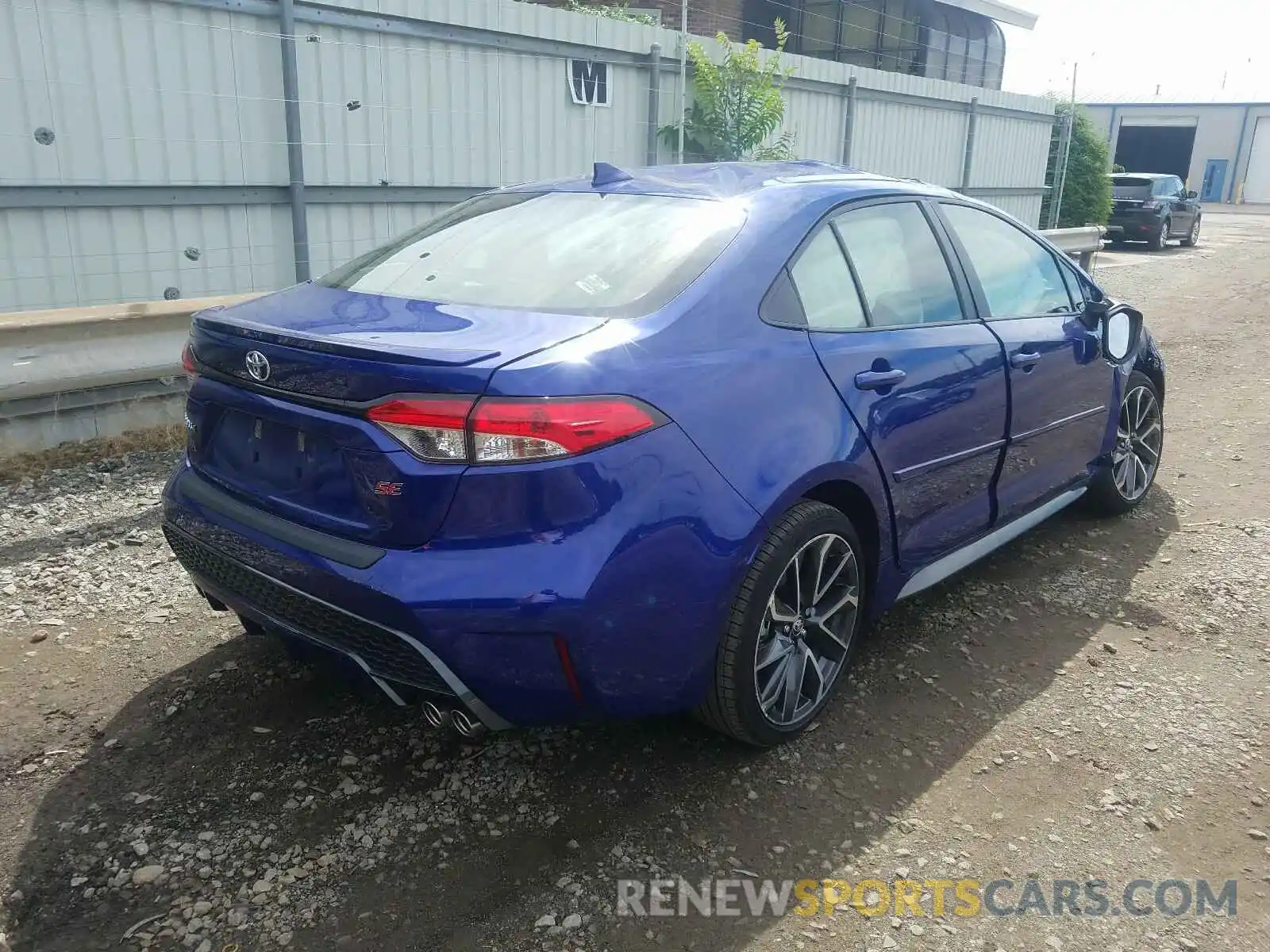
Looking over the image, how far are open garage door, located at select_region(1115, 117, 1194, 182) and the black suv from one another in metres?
32.6

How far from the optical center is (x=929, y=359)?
132 inches

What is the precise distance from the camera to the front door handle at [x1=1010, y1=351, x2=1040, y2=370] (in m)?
3.78

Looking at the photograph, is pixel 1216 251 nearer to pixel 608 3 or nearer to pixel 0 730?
pixel 608 3

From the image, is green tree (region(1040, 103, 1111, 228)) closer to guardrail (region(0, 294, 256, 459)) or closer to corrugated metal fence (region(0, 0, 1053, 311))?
corrugated metal fence (region(0, 0, 1053, 311))

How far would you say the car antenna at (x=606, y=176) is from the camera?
3508 millimetres

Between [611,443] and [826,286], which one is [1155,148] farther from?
[611,443]

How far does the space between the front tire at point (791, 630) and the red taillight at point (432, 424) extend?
0.86 metres

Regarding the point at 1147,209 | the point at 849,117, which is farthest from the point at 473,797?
the point at 1147,209

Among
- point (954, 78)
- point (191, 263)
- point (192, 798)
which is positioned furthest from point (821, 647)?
point (954, 78)

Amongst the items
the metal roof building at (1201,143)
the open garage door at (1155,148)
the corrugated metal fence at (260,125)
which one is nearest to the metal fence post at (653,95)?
the corrugated metal fence at (260,125)

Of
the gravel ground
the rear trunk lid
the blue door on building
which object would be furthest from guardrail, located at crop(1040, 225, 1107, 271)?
the blue door on building

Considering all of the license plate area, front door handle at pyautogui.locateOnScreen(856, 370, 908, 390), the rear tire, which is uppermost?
front door handle at pyautogui.locateOnScreen(856, 370, 908, 390)

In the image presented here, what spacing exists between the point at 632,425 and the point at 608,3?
1546cm

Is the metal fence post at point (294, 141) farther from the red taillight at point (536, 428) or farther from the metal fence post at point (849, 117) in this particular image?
the metal fence post at point (849, 117)
